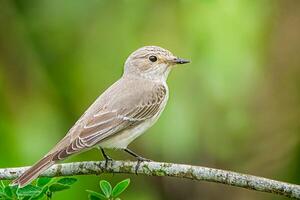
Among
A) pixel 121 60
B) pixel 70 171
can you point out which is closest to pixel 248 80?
pixel 121 60

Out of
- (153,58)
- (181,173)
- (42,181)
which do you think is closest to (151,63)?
(153,58)

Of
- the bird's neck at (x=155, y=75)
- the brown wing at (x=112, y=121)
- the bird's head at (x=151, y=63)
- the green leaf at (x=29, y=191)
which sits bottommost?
the brown wing at (x=112, y=121)

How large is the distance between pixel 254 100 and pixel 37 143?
2.45 metres

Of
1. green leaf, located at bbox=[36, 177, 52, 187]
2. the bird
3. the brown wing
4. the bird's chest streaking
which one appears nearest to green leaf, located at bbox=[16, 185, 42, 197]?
green leaf, located at bbox=[36, 177, 52, 187]

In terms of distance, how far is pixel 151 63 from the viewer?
697 centimetres

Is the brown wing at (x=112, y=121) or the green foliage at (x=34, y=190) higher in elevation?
the green foliage at (x=34, y=190)

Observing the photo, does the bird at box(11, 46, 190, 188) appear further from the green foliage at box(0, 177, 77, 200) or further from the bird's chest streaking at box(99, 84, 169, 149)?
the green foliage at box(0, 177, 77, 200)

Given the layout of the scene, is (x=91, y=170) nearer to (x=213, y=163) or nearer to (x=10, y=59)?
(x=10, y=59)

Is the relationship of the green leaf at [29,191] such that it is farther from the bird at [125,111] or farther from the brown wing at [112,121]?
the brown wing at [112,121]

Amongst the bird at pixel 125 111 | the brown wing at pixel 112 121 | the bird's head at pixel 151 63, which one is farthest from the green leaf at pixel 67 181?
the bird's head at pixel 151 63

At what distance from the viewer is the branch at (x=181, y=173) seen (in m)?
4.61

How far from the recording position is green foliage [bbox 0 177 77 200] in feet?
14.0

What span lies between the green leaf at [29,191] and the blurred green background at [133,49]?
8.75ft

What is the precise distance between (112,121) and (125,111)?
226mm
